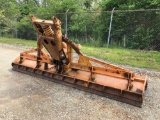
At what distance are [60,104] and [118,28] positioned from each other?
26.9 ft

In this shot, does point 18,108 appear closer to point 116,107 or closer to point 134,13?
point 116,107

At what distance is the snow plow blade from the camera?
482 cm

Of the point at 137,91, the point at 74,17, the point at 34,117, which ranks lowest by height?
the point at 34,117

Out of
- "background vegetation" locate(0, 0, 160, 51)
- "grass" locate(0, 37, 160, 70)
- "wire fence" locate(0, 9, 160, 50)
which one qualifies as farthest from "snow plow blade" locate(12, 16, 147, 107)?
"wire fence" locate(0, 9, 160, 50)

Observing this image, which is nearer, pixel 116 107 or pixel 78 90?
pixel 116 107

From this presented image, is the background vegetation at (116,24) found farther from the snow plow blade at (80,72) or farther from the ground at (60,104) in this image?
the snow plow blade at (80,72)

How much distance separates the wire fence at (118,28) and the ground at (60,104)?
203 inches

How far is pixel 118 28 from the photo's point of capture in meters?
11.7

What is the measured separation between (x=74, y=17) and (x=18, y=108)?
33.7 ft

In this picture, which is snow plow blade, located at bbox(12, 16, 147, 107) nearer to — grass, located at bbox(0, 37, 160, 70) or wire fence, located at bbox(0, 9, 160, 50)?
grass, located at bbox(0, 37, 160, 70)

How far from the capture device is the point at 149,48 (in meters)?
10.8

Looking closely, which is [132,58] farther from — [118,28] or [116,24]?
[116,24]

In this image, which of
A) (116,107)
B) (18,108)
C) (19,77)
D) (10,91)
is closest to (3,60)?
(19,77)

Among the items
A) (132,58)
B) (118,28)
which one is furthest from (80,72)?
(118,28)
